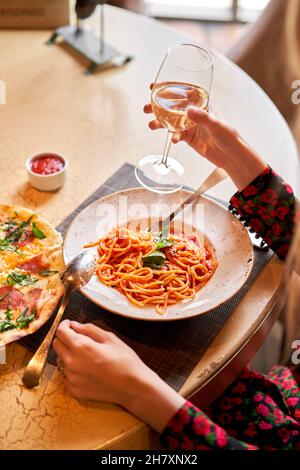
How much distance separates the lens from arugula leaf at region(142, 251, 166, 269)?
132 cm

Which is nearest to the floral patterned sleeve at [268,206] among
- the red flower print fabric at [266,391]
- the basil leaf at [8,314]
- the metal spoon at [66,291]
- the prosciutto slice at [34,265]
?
the red flower print fabric at [266,391]

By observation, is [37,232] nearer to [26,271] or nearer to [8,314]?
[26,271]

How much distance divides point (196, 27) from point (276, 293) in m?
3.92

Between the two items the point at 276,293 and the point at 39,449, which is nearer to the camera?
the point at 39,449

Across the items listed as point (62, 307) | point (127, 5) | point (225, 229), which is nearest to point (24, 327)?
point (62, 307)

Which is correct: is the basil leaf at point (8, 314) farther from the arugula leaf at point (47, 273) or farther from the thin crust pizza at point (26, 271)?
the arugula leaf at point (47, 273)

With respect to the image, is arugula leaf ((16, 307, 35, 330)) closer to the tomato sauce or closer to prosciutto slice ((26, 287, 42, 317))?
prosciutto slice ((26, 287, 42, 317))

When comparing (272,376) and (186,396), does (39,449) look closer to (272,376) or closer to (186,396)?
(186,396)

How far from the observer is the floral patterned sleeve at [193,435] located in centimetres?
107

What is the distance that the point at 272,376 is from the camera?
156 centimetres

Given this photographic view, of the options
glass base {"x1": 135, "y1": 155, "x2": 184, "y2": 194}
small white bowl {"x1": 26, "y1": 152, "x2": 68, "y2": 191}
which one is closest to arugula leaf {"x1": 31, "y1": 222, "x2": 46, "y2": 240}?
small white bowl {"x1": 26, "y1": 152, "x2": 68, "y2": 191}

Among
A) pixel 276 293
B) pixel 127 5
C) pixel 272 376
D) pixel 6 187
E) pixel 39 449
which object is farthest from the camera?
pixel 127 5

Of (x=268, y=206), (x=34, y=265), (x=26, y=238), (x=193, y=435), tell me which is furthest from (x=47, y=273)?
(x=268, y=206)
